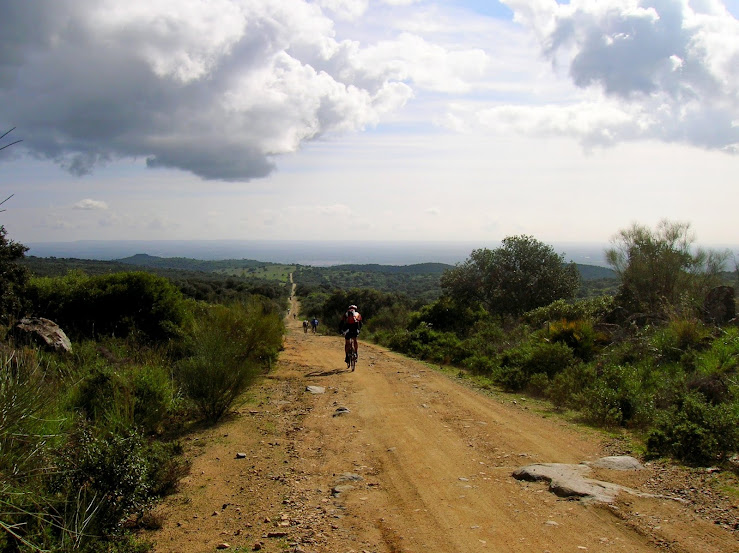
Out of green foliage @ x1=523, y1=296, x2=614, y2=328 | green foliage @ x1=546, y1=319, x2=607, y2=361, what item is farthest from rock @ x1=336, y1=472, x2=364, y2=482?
green foliage @ x1=523, y1=296, x2=614, y2=328

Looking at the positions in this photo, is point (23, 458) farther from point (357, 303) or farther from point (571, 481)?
point (357, 303)

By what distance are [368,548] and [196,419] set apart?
5.39 metres

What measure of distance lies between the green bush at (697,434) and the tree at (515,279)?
19653 millimetres

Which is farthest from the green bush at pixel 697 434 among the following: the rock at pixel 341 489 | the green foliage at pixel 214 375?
the green foliage at pixel 214 375

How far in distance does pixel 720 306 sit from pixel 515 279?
1392cm

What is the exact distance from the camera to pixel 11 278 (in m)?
13.1

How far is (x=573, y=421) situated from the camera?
9086mm

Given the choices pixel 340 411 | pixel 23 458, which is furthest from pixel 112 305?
pixel 23 458

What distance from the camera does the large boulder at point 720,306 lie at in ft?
44.2

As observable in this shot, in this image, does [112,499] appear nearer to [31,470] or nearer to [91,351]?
[31,470]

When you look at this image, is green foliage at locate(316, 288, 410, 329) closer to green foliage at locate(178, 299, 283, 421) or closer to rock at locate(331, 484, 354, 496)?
A: green foliage at locate(178, 299, 283, 421)

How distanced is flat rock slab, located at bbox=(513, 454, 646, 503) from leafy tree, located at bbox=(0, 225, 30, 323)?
1203cm

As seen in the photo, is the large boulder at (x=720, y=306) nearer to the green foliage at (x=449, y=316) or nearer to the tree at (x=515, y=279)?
the green foliage at (x=449, y=316)

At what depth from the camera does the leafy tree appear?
1252cm
